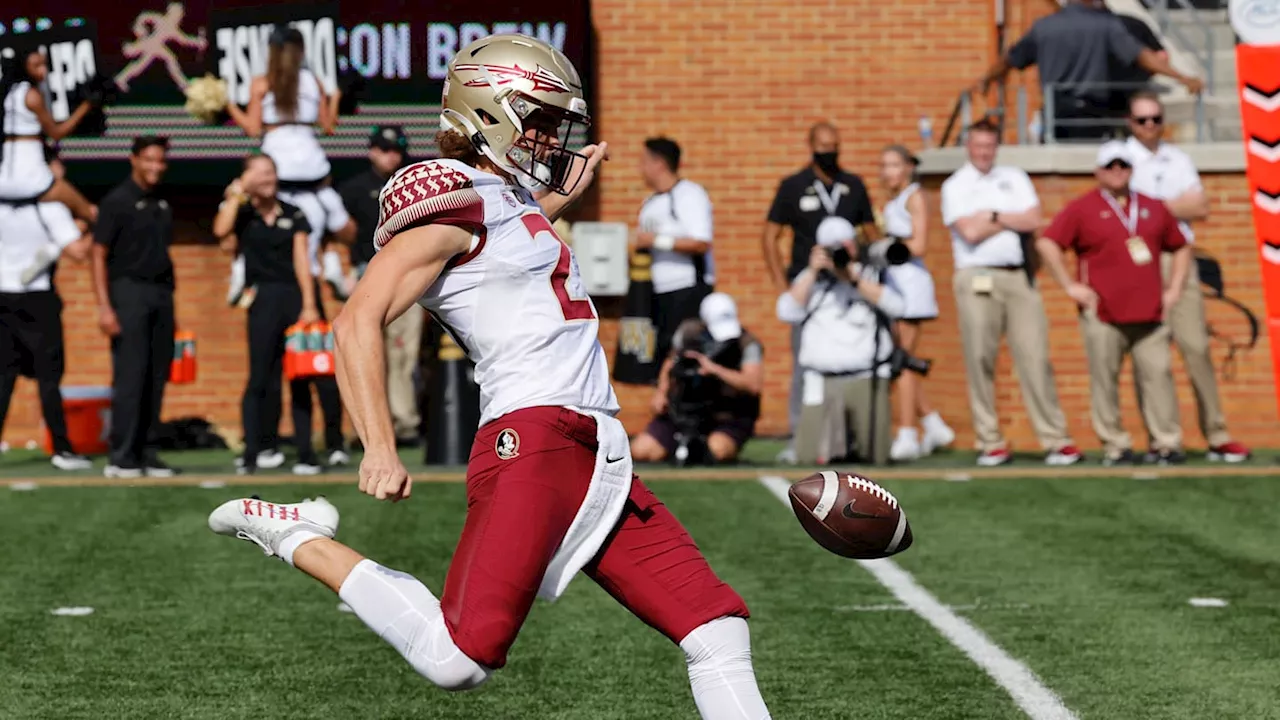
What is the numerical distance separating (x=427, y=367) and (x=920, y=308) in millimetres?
3622

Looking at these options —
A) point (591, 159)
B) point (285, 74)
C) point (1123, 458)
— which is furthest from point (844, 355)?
point (591, 159)

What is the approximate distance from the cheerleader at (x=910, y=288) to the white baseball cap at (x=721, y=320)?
1.25m

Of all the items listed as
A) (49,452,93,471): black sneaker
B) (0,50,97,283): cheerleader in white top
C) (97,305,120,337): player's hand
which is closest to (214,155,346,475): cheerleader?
(97,305,120,337): player's hand

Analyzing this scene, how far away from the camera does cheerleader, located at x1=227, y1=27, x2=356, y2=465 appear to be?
1398 centimetres

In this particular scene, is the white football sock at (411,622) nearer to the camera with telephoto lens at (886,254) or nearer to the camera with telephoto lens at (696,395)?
the camera with telephoto lens at (696,395)

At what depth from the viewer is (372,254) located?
14148 mm

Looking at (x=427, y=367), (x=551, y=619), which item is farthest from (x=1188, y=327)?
(x=551, y=619)

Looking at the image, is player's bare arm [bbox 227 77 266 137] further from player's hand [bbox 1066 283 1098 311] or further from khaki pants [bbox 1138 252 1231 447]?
khaki pants [bbox 1138 252 1231 447]

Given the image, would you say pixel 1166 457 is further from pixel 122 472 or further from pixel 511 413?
pixel 511 413

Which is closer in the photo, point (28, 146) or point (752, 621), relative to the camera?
point (752, 621)

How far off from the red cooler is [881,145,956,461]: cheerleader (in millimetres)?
5487

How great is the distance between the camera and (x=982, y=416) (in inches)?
523

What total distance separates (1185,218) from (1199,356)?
0.88m

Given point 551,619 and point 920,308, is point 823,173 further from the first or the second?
point 551,619
